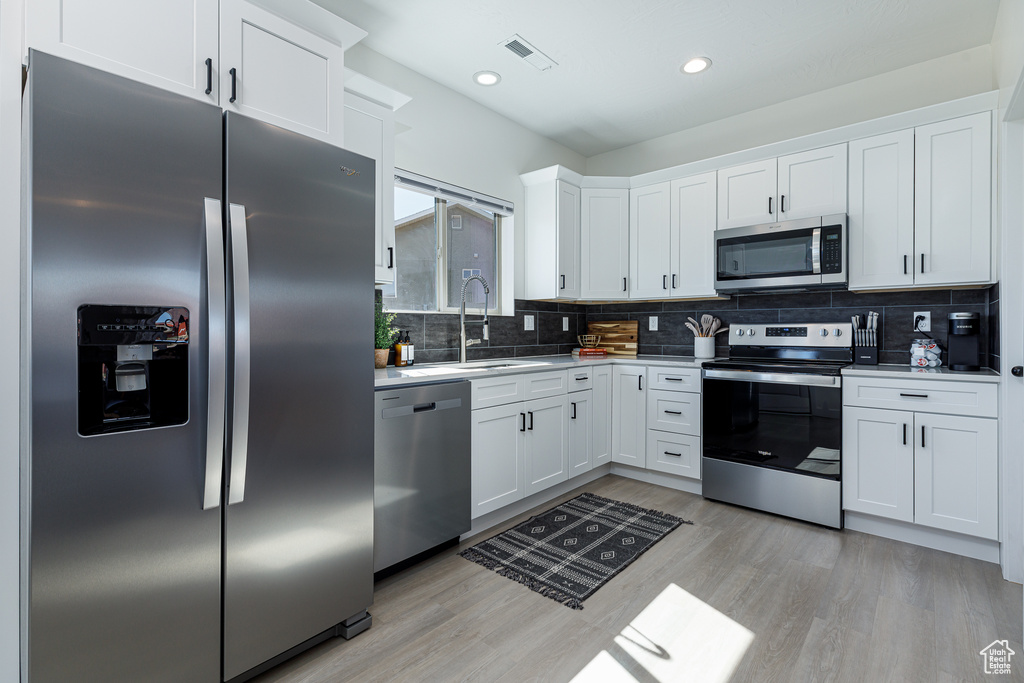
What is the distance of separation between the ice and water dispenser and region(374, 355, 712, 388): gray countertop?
0.76 meters

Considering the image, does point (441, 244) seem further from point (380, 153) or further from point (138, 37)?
point (138, 37)

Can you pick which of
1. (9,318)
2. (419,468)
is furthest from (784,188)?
(9,318)

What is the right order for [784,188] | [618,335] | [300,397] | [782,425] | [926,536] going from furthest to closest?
[618,335]
[784,188]
[782,425]
[926,536]
[300,397]

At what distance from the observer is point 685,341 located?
3.94m

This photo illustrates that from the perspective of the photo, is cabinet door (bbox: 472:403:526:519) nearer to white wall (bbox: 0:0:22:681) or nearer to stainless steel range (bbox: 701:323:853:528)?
stainless steel range (bbox: 701:323:853:528)

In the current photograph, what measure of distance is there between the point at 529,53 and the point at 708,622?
2994mm

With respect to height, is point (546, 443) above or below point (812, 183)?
below

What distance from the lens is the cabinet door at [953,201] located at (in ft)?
8.25

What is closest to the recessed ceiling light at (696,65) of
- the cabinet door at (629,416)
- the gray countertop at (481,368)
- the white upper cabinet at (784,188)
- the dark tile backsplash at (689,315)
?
the white upper cabinet at (784,188)

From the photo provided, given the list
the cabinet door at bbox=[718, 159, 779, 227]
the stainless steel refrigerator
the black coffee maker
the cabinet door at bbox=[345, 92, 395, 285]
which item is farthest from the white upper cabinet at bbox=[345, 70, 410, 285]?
the black coffee maker

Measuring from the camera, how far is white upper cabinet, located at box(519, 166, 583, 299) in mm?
3709

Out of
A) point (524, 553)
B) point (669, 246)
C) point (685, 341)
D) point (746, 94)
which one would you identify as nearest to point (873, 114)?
point (746, 94)

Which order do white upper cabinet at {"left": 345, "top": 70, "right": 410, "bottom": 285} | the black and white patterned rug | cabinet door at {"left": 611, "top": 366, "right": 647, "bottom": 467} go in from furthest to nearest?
1. cabinet door at {"left": 611, "top": 366, "right": 647, "bottom": 467}
2. white upper cabinet at {"left": 345, "top": 70, "right": 410, "bottom": 285}
3. the black and white patterned rug

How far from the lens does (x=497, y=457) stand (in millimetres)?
2711
